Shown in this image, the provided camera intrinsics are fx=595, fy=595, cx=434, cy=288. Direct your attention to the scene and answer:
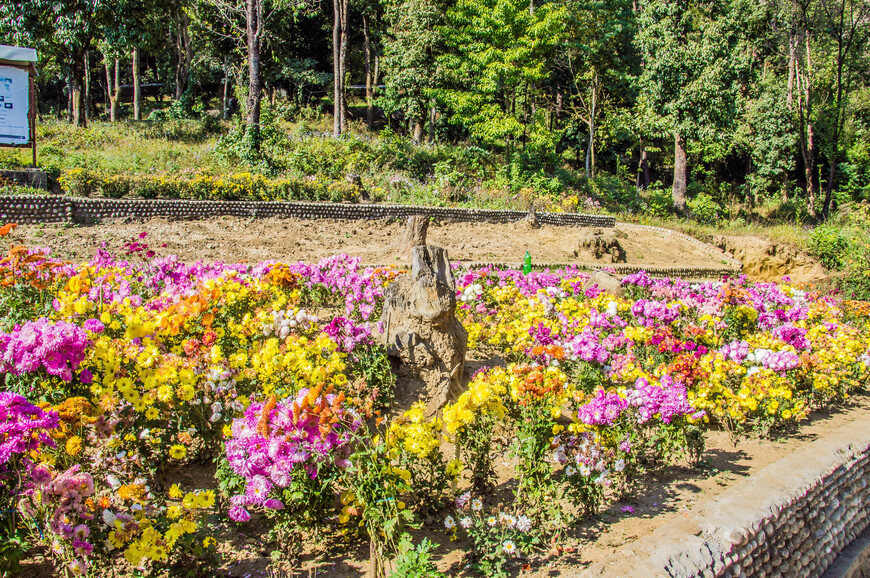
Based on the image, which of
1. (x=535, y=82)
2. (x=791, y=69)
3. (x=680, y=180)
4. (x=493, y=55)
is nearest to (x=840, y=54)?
(x=791, y=69)

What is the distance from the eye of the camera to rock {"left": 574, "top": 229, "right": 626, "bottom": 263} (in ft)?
49.0

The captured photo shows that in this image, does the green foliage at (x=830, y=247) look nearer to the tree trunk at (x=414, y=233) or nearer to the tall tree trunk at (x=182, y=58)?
the tree trunk at (x=414, y=233)

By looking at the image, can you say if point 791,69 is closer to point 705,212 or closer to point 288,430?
point 705,212

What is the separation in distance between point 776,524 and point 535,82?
83.6ft

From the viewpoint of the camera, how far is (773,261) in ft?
51.0

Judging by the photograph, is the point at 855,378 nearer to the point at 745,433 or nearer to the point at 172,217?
the point at 745,433

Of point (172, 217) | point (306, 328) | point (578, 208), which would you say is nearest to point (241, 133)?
point (172, 217)

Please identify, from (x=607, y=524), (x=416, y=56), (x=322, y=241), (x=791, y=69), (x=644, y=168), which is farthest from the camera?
(x=644, y=168)

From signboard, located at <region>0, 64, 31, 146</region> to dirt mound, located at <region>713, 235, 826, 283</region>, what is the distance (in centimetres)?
1704

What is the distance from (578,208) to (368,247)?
10344mm

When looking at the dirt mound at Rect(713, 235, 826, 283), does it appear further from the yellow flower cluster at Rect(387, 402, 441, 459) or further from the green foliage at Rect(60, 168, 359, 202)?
the yellow flower cluster at Rect(387, 402, 441, 459)

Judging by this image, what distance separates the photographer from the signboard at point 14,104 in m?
11.3

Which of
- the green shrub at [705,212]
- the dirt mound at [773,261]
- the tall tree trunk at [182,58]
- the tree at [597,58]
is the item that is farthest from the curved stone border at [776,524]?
the tall tree trunk at [182,58]

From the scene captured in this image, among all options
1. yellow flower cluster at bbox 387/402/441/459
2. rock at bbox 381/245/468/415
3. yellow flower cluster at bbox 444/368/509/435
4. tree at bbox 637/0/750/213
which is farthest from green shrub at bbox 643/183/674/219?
yellow flower cluster at bbox 387/402/441/459
